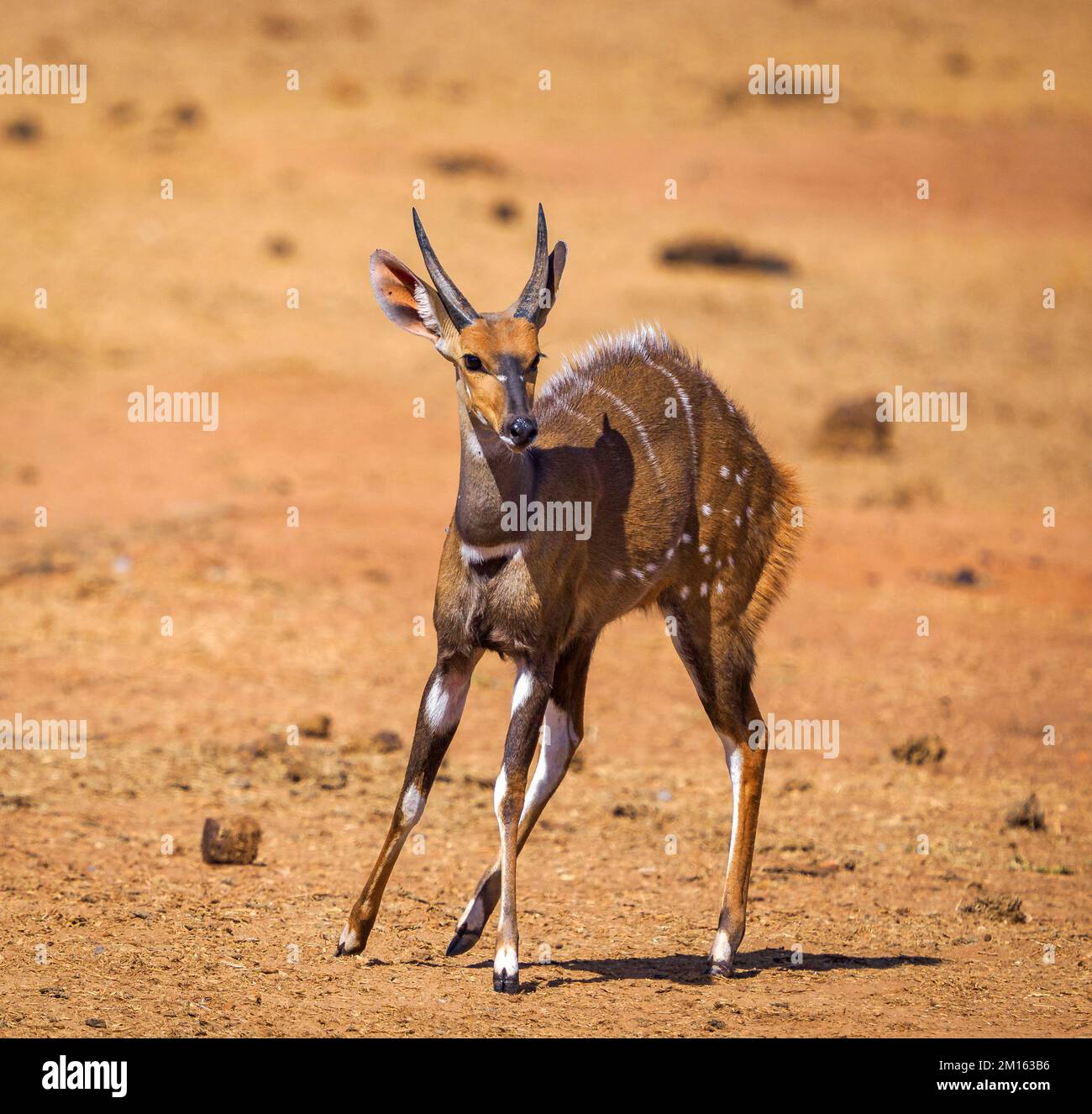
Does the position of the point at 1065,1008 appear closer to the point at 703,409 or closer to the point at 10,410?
the point at 703,409

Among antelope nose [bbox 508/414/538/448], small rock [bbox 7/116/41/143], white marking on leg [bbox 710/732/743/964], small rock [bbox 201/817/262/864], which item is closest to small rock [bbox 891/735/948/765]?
white marking on leg [bbox 710/732/743/964]

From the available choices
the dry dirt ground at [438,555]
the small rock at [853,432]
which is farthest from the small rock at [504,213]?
the small rock at [853,432]

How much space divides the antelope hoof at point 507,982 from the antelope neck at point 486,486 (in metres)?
1.56

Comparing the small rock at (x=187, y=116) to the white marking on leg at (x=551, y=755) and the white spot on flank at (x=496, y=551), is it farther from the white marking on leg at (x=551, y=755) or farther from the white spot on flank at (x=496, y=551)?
the white spot on flank at (x=496, y=551)

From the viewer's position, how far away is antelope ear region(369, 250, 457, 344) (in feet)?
21.2

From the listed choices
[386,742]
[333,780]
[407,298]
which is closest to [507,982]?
[407,298]

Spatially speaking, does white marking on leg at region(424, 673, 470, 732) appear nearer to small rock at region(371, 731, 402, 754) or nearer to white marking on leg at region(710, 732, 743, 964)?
white marking on leg at region(710, 732, 743, 964)

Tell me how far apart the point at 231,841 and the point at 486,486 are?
94.0 inches

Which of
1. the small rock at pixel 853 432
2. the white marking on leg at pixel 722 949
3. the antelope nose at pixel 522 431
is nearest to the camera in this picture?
the antelope nose at pixel 522 431

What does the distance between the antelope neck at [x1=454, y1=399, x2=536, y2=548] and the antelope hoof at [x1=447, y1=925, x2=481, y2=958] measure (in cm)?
155

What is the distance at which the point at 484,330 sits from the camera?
20.3 feet

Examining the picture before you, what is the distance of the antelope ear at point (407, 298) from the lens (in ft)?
21.2

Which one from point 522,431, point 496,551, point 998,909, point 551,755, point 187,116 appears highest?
point 187,116

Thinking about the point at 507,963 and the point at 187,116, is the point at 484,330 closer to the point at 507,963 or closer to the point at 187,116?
the point at 507,963
